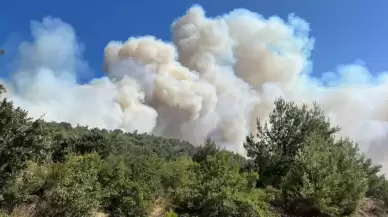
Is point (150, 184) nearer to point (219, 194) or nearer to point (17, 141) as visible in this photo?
point (219, 194)

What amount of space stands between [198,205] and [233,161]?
12.9 feet

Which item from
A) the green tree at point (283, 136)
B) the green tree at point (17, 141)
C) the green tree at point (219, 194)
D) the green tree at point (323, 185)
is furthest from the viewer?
the green tree at point (283, 136)

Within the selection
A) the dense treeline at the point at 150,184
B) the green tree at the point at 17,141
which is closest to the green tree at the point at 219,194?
the dense treeline at the point at 150,184

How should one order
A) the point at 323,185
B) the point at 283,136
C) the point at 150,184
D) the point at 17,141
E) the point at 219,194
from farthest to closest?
the point at 283,136, the point at 323,185, the point at 150,184, the point at 219,194, the point at 17,141

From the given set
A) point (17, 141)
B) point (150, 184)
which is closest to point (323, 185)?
point (150, 184)

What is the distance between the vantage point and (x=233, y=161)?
24.7m

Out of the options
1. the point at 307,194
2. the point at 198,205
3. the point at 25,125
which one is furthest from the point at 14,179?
the point at 307,194

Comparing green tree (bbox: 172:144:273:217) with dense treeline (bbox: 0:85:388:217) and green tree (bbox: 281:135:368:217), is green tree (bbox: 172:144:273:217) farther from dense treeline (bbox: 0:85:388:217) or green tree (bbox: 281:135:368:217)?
green tree (bbox: 281:135:368:217)

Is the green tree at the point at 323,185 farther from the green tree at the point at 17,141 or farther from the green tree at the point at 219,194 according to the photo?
the green tree at the point at 17,141

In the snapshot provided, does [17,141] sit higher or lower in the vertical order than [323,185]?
lower

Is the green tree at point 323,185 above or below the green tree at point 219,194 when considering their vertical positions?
above

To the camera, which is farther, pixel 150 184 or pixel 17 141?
pixel 150 184

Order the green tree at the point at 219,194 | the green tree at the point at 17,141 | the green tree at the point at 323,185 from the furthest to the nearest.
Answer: the green tree at the point at 323,185
the green tree at the point at 219,194
the green tree at the point at 17,141

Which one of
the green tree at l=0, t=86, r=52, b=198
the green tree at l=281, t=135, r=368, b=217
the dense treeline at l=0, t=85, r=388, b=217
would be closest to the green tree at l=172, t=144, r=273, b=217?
the dense treeline at l=0, t=85, r=388, b=217
